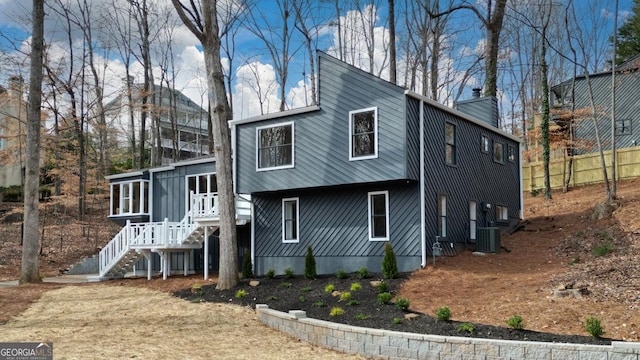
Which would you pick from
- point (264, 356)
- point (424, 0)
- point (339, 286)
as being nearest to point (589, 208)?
point (339, 286)

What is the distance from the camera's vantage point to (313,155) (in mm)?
18062

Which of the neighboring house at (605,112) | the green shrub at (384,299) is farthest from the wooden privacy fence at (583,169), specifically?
the green shrub at (384,299)

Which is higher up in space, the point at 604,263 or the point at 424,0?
the point at 424,0

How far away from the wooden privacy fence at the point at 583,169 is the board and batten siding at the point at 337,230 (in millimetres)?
16273

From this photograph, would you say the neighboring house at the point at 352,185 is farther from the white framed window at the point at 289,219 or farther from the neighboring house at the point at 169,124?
the neighboring house at the point at 169,124

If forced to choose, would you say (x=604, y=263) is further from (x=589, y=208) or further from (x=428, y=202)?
(x=589, y=208)

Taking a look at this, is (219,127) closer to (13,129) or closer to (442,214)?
(442,214)

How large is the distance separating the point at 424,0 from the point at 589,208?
15.6 metres

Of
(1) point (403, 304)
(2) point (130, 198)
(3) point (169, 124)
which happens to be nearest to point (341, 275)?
(1) point (403, 304)

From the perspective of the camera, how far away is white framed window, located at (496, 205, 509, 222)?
2175 cm

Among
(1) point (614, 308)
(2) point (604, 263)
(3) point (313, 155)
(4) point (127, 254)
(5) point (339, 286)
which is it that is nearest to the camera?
(1) point (614, 308)

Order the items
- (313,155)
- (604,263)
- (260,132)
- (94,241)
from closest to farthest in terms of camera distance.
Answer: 1. (604,263)
2. (313,155)
3. (260,132)
4. (94,241)

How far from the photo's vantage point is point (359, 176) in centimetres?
1689

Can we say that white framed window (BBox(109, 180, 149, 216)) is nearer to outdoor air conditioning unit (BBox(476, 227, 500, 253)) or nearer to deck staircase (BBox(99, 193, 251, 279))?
deck staircase (BBox(99, 193, 251, 279))
